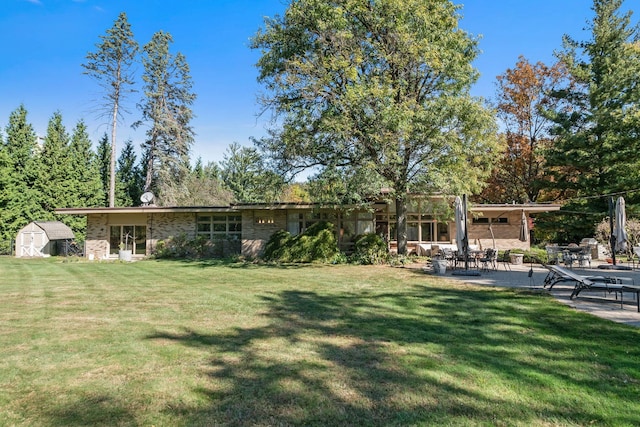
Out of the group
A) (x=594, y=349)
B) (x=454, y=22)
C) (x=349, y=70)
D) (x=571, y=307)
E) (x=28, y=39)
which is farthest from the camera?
(x=28, y=39)

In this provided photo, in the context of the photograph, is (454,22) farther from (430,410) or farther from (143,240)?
(143,240)

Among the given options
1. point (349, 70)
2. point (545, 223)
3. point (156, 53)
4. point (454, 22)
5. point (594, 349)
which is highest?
point (156, 53)

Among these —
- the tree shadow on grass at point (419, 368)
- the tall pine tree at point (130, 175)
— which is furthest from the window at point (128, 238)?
the tree shadow on grass at point (419, 368)

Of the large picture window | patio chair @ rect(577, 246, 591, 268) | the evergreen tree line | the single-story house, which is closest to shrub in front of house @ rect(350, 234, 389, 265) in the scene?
the single-story house

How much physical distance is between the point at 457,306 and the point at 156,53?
106 ft

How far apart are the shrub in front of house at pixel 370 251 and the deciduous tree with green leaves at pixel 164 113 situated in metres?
20.4

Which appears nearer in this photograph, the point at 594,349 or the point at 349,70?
the point at 594,349

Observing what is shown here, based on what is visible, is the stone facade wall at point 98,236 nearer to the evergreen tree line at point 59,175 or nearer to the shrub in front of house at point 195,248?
the shrub in front of house at point 195,248

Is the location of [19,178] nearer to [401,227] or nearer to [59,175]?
[59,175]

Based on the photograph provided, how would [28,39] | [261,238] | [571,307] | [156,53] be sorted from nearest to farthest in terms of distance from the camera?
[571,307] < [28,39] < [261,238] < [156,53]

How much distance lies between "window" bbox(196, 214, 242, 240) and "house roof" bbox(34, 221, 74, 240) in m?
9.91

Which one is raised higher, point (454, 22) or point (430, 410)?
point (454, 22)

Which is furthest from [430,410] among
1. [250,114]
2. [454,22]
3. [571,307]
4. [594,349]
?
[454,22]

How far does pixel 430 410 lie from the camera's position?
9.98 ft
